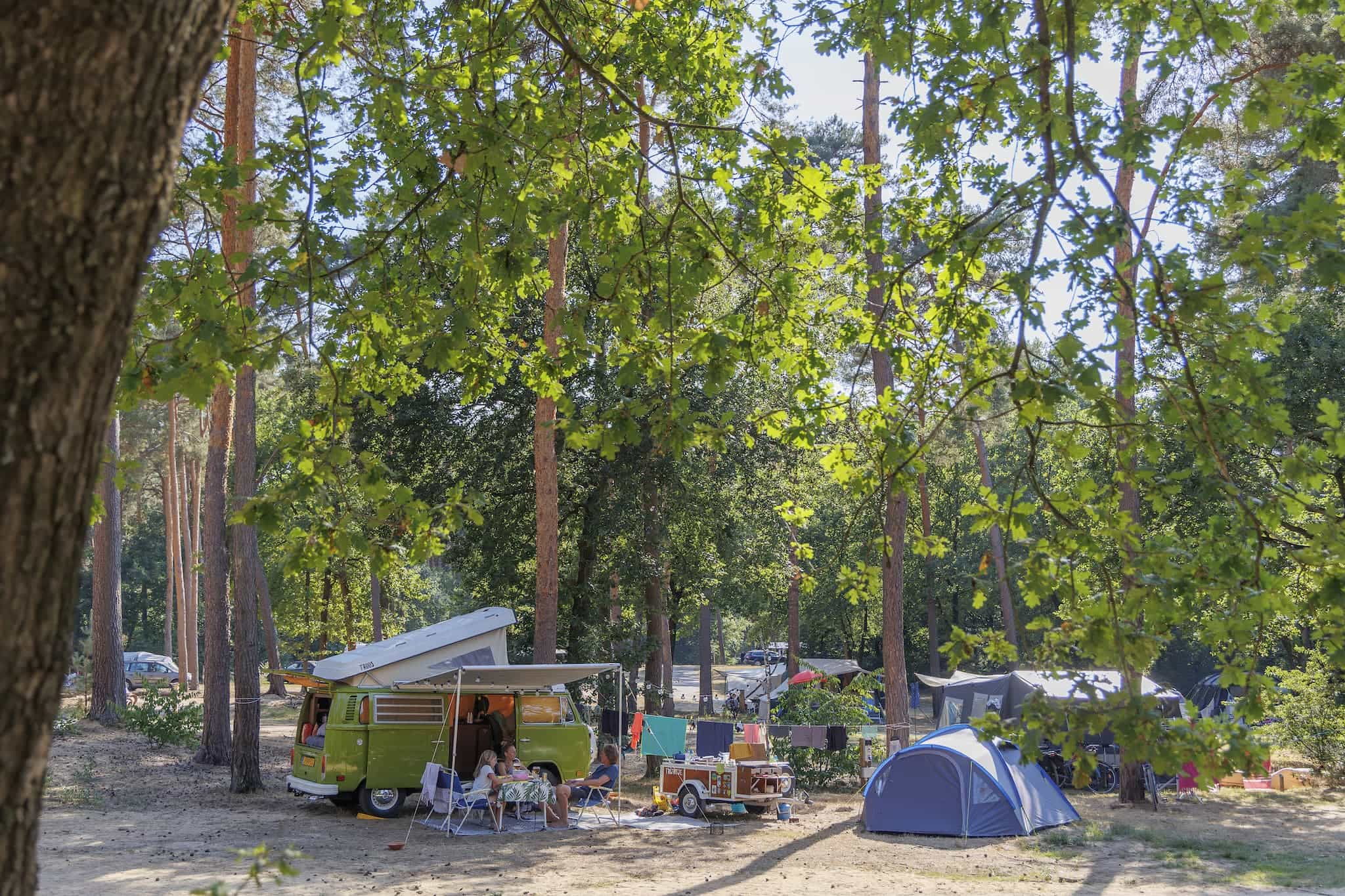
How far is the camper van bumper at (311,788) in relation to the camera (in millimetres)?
13688

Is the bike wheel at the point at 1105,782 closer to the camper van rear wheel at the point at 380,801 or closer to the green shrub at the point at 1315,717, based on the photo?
the green shrub at the point at 1315,717

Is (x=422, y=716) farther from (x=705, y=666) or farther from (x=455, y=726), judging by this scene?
(x=705, y=666)

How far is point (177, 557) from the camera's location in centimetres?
3756

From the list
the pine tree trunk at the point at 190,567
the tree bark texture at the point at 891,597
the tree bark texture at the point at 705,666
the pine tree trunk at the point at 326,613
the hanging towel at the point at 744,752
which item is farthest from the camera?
the pine tree trunk at the point at 326,613

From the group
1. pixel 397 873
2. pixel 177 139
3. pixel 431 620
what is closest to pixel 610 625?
pixel 397 873

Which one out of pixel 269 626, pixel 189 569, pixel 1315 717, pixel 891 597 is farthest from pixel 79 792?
pixel 189 569

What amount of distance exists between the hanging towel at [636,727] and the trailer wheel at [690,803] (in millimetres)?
3237

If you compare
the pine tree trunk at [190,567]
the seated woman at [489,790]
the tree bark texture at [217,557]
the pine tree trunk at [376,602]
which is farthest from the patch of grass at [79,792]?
the pine tree trunk at [190,567]

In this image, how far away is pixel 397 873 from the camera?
10344 mm

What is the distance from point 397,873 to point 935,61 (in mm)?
8383

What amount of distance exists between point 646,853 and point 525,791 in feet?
5.98

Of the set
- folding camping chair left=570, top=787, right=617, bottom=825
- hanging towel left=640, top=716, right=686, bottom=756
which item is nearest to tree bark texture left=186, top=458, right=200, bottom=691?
→ hanging towel left=640, top=716, right=686, bottom=756

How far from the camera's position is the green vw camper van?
541 inches

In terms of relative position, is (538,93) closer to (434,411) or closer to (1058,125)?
(1058,125)
